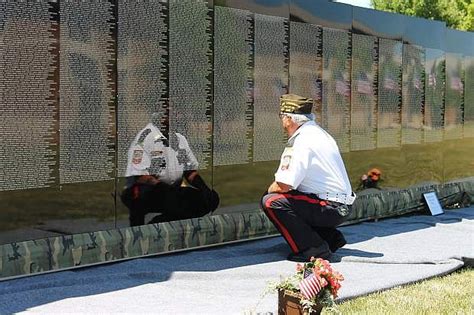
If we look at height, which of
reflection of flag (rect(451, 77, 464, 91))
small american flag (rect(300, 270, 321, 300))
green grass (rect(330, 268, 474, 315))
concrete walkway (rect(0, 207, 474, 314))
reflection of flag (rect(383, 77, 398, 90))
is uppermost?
reflection of flag (rect(451, 77, 464, 91))

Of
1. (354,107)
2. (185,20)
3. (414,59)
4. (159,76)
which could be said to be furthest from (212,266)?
(414,59)

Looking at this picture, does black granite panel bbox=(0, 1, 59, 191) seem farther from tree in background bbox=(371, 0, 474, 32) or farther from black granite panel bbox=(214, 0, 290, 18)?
tree in background bbox=(371, 0, 474, 32)

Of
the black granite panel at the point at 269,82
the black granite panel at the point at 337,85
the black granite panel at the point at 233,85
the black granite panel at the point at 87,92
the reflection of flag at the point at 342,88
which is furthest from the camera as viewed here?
the reflection of flag at the point at 342,88

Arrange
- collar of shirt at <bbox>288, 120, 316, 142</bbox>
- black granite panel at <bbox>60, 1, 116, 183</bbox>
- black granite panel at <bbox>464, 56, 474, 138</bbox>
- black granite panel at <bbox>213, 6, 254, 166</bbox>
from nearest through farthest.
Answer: black granite panel at <bbox>60, 1, 116, 183</bbox> < collar of shirt at <bbox>288, 120, 316, 142</bbox> < black granite panel at <bbox>213, 6, 254, 166</bbox> < black granite panel at <bbox>464, 56, 474, 138</bbox>

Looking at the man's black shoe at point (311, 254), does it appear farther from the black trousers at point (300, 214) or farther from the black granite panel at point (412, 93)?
the black granite panel at point (412, 93)

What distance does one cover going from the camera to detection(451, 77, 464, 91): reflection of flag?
898cm

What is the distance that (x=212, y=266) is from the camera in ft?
16.7

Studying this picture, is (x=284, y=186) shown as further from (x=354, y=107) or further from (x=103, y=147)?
(x=354, y=107)

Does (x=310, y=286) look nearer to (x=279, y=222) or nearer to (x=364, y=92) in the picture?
(x=279, y=222)

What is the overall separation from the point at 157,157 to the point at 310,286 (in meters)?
2.40

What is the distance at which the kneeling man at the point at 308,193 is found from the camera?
5.27 m

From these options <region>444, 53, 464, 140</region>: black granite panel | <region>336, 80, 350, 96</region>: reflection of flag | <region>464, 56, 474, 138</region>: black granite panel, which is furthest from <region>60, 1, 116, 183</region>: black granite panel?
<region>464, 56, 474, 138</region>: black granite panel

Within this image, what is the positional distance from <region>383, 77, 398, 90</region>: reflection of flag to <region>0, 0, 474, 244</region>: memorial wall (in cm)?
2

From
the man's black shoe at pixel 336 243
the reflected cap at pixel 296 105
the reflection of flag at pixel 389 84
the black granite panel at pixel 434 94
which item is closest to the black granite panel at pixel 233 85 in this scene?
the reflected cap at pixel 296 105
